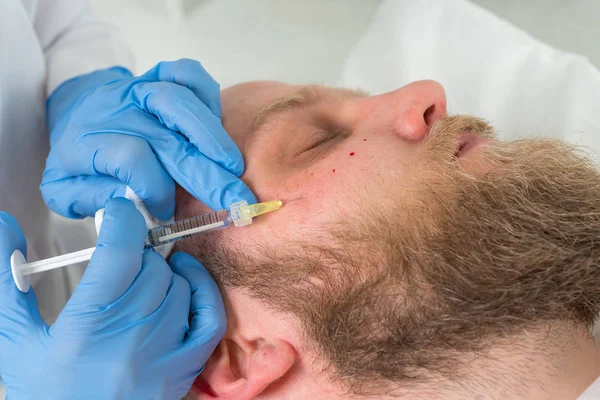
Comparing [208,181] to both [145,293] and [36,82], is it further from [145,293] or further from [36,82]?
[36,82]

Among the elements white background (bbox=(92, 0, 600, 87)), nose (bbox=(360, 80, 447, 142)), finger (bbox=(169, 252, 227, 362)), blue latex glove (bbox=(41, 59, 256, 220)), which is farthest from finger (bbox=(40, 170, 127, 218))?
white background (bbox=(92, 0, 600, 87))

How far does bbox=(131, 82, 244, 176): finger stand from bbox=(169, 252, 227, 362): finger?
8.9 inches

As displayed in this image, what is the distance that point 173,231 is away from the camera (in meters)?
1.00

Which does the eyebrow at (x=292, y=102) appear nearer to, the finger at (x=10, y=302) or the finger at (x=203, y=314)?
the finger at (x=203, y=314)

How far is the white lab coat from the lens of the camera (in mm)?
1277

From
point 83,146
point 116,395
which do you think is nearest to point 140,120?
point 83,146

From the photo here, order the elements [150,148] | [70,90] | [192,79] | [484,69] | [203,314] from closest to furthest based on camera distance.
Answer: [203,314] < [150,148] < [192,79] < [70,90] < [484,69]

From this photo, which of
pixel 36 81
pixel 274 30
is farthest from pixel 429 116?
pixel 274 30

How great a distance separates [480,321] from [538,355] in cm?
14

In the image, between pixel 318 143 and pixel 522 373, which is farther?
pixel 318 143

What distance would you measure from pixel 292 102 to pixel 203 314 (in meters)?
0.49

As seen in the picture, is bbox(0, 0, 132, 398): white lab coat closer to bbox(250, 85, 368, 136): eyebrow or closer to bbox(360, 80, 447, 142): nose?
bbox(250, 85, 368, 136): eyebrow

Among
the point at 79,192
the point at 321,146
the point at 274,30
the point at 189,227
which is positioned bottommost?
the point at 79,192

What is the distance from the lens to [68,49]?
1.54m
